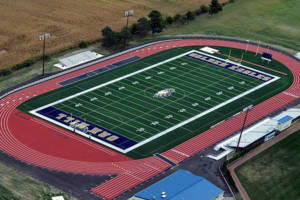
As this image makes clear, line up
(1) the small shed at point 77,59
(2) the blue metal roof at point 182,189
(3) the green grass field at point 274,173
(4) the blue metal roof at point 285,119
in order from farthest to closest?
(1) the small shed at point 77,59, (4) the blue metal roof at point 285,119, (3) the green grass field at point 274,173, (2) the blue metal roof at point 182,189

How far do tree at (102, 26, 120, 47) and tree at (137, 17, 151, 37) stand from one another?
752cm

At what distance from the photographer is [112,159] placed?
295 feet

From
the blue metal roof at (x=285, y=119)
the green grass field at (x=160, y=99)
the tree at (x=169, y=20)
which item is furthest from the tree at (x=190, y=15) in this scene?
the blue metal roof at (x=285, y=119)

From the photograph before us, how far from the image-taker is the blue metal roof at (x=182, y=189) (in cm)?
7881

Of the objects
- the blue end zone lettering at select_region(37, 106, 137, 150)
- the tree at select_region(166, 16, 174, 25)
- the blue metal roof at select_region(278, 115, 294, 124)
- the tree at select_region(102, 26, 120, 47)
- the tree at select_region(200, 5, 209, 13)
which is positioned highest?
the tree at select_region(200, 5, 209, 13)

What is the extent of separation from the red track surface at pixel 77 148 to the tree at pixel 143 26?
31984 millimetres

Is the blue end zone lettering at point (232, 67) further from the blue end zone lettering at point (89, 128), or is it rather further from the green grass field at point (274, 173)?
the blue end zone lettering at point (89, 128)

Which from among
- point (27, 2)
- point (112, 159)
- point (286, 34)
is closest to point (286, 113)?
point (112, 159)

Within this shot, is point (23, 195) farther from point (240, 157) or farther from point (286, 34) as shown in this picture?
point (286, 34)

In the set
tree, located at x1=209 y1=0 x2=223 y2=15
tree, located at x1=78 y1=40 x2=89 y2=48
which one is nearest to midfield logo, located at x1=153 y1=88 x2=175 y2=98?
tree, located at x1=78 y1=40 x2=89 y2=48

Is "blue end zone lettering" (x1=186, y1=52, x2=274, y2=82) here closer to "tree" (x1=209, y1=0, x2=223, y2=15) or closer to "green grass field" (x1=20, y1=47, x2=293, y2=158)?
"green grass field" (x1=20, y1=47, x2=293, y2=158)

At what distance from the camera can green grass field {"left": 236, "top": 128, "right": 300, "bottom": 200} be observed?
84938mm

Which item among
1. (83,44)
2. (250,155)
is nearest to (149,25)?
(83,44)

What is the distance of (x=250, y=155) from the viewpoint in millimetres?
93062
